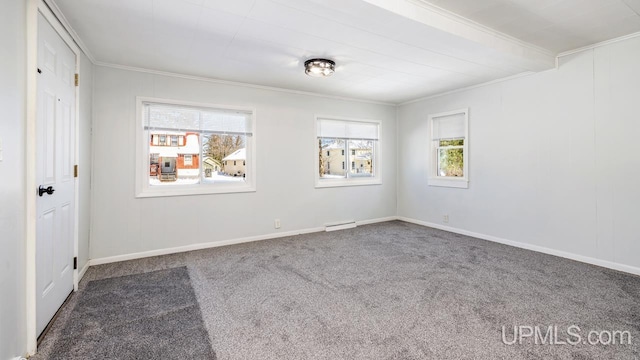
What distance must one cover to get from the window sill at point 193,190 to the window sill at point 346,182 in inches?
50.2

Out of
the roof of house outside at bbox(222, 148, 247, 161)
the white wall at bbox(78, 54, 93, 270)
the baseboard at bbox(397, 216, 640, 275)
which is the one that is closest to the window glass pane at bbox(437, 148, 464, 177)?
the baseboard at bbox(397, 216, 640, 275)

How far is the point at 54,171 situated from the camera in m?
2.29

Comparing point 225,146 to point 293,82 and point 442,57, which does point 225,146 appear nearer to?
point 293,82

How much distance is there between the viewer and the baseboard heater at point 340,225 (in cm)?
516

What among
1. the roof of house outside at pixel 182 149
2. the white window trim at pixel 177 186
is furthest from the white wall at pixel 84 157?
the roof of house outside at pixel 182 149

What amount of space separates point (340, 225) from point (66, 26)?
440 cm

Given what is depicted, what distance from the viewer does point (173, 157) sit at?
Result: 4.02 m

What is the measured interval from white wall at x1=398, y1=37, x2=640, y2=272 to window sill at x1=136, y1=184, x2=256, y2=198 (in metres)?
3.60

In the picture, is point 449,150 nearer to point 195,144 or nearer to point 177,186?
point 195,144

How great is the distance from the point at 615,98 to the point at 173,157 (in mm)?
5508

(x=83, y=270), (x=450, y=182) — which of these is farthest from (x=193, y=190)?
(x=450, y=182)

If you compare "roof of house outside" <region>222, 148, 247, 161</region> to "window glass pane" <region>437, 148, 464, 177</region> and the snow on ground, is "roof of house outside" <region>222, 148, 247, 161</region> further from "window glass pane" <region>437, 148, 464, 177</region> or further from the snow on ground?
"window glass pane" <region>437, 148, 464, 177</region>

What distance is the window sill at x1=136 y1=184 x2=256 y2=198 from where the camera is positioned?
3801mm

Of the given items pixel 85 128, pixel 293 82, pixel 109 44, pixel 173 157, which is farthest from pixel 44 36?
pixel 293 82
